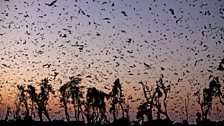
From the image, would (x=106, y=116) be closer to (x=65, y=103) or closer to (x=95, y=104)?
(x=95, y=104)

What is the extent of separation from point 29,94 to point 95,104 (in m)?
14.5

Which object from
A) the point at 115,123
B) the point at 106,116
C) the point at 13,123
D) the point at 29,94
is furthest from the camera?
the point at 106,116

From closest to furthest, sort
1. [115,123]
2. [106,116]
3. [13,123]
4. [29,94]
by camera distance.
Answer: [13,123], [115,123], [29,94], [106,116]

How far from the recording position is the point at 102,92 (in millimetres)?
75625

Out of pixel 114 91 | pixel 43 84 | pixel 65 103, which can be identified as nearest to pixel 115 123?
pixel 114 91

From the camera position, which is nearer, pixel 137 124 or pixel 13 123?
pixel 13 123

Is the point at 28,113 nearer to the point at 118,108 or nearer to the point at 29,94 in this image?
the point at 29,94

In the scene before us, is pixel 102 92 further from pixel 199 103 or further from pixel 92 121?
pixel 199 103

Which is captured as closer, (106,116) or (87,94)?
(87,94)

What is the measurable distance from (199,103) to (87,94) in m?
23.4

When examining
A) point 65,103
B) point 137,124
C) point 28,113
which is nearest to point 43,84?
point 65,103

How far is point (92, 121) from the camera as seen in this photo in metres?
78.3

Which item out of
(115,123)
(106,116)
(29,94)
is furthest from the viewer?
(106,116)

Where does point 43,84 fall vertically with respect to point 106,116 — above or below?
above
